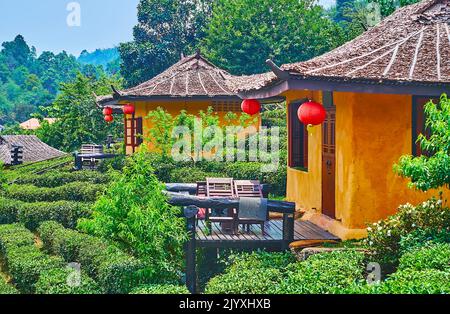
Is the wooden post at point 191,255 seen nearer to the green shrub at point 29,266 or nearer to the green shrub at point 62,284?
the green shrub at point 62,284

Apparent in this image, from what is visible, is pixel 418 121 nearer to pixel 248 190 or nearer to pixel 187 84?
pixel 248 190

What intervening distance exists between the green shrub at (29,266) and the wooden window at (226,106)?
1203 centimetres

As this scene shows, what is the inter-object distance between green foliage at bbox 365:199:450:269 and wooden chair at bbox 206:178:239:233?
2582 mm

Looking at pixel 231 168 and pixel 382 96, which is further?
pixel 231 168

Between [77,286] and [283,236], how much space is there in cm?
334

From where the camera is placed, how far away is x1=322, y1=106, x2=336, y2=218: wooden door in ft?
38.8

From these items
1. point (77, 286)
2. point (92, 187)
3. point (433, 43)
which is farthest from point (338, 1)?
point (77, 286)

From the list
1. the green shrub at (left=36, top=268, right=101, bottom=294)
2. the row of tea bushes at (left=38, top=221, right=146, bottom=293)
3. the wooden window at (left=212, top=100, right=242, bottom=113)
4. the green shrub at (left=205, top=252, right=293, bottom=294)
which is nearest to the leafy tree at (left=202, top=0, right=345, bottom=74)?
the wooden window at (left=212, top=100, right=242, bottom=113)

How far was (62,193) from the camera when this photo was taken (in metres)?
17.3

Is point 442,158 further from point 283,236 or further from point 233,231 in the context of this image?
point 233,231

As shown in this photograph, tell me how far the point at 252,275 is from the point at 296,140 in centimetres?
648

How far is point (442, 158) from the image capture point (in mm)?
8289

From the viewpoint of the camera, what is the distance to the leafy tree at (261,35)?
35406mm

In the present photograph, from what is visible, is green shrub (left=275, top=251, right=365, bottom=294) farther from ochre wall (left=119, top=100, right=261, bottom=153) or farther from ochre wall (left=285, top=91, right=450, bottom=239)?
ochre wall (left=119, top=100, right=261, bottom=153)
